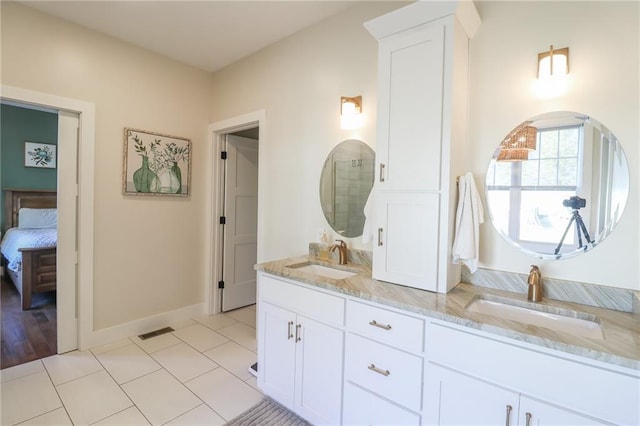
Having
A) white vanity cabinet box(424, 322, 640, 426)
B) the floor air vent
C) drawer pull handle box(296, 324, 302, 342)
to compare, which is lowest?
the floor air vent

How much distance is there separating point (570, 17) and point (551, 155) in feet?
2.23

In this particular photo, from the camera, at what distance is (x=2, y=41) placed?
2.21 m

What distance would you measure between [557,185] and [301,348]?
1.66 m

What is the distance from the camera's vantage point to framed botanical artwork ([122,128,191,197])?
9.46 feet

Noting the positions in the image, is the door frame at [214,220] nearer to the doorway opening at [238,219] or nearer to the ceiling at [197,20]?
the doorway opening at [238,219]

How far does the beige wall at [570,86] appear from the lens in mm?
1381

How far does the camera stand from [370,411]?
1.53 m

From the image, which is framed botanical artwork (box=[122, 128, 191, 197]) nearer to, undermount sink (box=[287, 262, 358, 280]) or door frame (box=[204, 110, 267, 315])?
door frame (box=[204, 110, 267, 315])

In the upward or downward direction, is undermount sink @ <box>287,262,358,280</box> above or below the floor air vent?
above

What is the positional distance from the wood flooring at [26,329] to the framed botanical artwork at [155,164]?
154cm

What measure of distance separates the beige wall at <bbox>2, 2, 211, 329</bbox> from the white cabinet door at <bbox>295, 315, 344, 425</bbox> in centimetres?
204

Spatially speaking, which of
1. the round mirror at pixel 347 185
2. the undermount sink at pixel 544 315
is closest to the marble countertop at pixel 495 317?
the undermount sink at pixel 544 315

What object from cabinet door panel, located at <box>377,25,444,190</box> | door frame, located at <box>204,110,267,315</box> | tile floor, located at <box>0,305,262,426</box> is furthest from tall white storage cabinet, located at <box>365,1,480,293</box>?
door frame, located at <box>204,110,267,315</box>

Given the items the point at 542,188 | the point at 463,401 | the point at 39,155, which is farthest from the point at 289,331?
the point at 39,155
